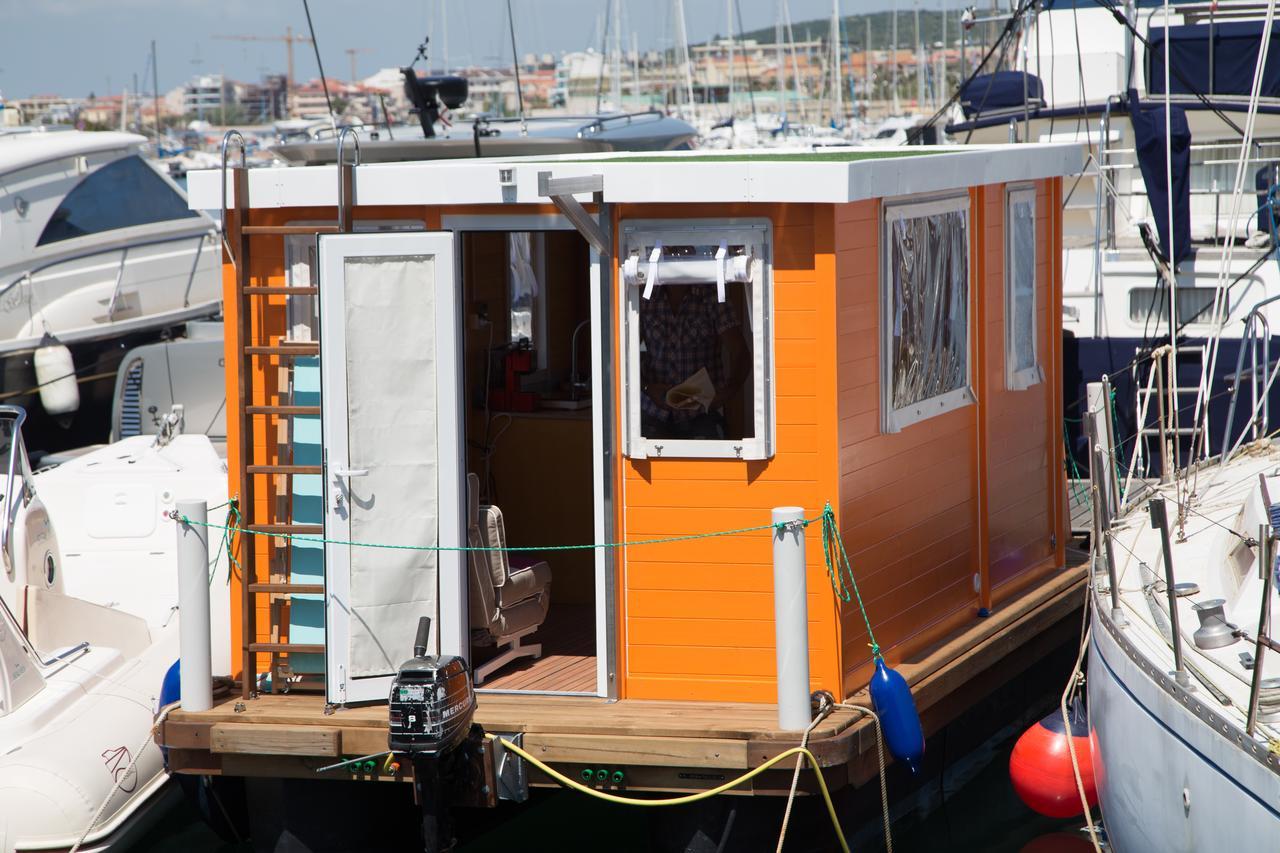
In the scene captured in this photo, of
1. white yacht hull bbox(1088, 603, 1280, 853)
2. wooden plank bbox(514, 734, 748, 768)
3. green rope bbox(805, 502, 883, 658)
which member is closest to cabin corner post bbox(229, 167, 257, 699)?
wooden plank bbox(514, 734, 748, 768)

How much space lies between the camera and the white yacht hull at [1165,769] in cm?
520

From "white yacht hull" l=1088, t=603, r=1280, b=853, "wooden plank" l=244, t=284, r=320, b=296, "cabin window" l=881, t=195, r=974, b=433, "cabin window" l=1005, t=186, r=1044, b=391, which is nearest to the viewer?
"white yacht hull" l=1088, t=603, r=1280, b=853

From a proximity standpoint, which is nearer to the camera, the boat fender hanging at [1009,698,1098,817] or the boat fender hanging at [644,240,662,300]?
the boat fender hanging at [644,240,662,300]

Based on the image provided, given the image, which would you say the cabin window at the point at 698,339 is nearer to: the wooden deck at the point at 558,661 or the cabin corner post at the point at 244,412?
→ the wooden deck at the point at 558,661

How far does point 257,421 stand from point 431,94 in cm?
761

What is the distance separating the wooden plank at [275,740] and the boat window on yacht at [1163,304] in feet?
29.6

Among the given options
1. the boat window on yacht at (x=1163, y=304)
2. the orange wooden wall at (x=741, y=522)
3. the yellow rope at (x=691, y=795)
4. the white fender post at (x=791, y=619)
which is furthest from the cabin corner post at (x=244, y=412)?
the boat window on yacht at (x=1163, y=304)

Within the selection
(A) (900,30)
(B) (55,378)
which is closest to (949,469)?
(B) (55,378)

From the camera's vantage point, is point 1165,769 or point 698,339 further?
point 698,339

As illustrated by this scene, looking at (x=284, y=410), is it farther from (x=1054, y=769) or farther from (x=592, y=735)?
(x=1054, y=769)

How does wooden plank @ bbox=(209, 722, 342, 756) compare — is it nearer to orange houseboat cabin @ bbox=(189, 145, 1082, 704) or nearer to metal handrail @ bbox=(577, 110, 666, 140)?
orange houseboat cabin @ bbox=(189, 145, 1082, 704)

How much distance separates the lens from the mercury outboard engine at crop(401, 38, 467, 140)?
14.0 meters

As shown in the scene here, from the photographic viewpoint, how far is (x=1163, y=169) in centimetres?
1268

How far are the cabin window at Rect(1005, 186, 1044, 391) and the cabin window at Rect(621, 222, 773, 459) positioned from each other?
2.09 metres
